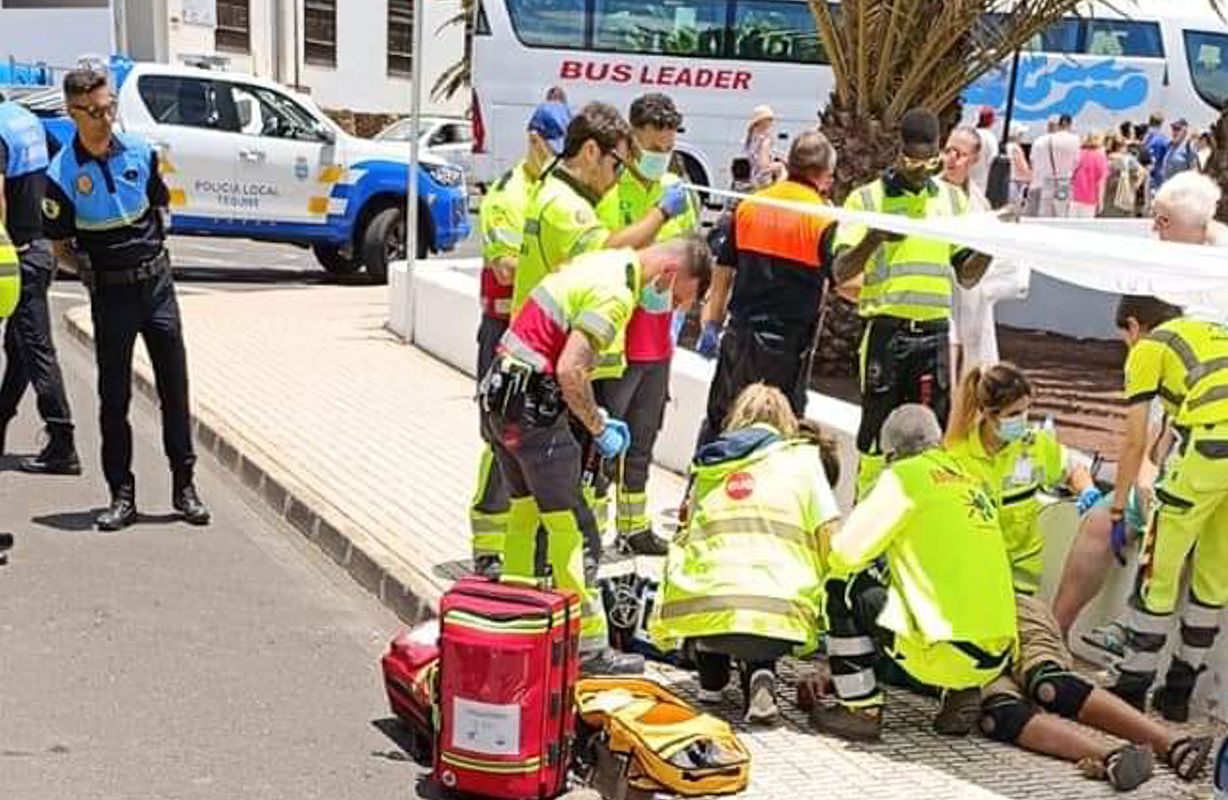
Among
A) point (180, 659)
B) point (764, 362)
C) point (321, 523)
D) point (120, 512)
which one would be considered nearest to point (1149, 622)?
point (764, 362)

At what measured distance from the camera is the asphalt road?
15.5 feet

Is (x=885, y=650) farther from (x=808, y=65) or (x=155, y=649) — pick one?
(x=808, y=65)

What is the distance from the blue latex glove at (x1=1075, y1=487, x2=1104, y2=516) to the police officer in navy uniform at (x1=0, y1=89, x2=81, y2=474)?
17.4ft

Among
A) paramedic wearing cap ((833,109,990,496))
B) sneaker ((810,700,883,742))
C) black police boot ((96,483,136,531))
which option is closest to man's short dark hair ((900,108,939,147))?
paramedic wearing cap ((833,109,990,496))

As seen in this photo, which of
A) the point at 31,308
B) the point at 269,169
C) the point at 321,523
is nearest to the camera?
the point at 321,523

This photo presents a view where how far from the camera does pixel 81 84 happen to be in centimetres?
673

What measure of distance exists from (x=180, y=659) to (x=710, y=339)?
10.2 feet

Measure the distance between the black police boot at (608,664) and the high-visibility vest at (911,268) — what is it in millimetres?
1949

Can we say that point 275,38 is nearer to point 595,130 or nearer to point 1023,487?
point 595,130

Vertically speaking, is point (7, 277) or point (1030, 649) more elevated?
point (7, 277)

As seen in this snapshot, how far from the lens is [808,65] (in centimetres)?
2300

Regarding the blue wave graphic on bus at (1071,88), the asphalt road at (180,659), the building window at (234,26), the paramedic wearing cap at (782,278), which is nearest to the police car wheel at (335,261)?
the asphalt road at (180,659)

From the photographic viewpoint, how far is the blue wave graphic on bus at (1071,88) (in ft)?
85.9

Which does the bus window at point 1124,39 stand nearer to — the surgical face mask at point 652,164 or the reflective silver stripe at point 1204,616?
the surgical face mask at point 652,164
